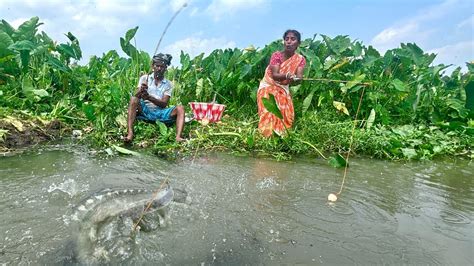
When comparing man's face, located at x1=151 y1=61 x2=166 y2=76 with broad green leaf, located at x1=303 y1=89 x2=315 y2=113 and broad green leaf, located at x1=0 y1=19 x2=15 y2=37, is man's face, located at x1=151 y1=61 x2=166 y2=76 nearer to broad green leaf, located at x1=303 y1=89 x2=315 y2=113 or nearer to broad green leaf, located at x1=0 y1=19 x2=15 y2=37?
broad green leaf, located at x1=303 y1=89 x2=315 y2=113

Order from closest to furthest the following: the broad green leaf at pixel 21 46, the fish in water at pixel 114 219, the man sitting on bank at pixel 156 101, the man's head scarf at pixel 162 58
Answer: the fish in water at pixel 114 219, the man sitting on bank at pixel 156 101, the man's head scarf at pixel 162 58, the broad green leaf at pixel 21 46

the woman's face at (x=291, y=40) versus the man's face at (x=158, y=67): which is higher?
the woman's face at (x=291, y=40)

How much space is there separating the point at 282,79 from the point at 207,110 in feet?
3.76

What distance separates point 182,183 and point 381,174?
6.38ft

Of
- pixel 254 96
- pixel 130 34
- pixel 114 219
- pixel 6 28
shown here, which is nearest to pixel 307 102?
pixel 254 96

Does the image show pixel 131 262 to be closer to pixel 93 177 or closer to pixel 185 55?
pixel 93 177

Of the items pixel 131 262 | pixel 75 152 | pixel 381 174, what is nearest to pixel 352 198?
pixel 381 174

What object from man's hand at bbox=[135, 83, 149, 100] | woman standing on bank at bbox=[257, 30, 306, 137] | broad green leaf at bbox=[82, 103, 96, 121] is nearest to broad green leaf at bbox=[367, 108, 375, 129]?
woman standing on bank at bbox=[257, 30, 306, 137]

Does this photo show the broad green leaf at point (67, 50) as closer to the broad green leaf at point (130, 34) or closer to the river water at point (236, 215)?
the broad green leaf at point (130, 34)

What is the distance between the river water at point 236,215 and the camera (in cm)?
199

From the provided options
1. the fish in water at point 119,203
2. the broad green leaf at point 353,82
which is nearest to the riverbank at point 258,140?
the broad green leaf at point 353,82

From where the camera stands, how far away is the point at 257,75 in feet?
21.2

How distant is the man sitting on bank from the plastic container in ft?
1.19

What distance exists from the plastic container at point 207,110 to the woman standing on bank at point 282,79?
2.20ft
